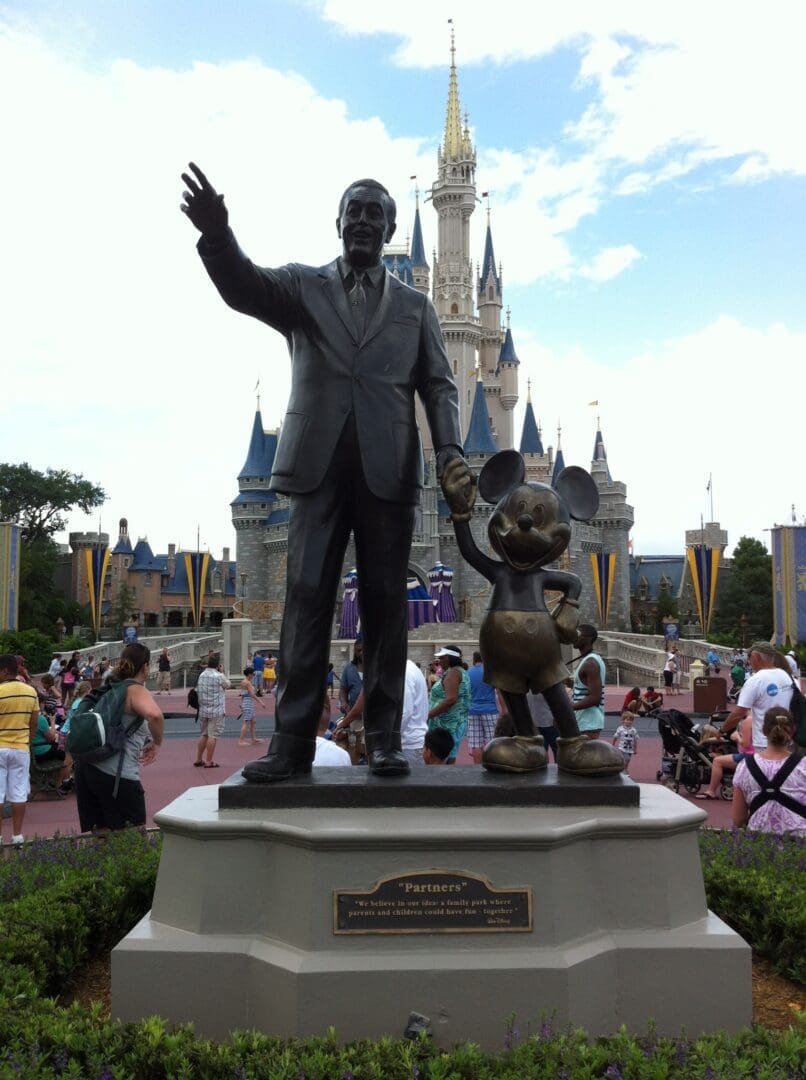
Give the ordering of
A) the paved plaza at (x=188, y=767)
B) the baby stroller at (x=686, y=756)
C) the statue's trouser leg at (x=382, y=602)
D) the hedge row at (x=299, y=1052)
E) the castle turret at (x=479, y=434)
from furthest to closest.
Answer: the castle turret at (x=479, y=434) < the baby stroller at (x=686, y=756) < the paved plaza at (x=188, y=767) < the statue's trouser leg at (x=382, y=602) < the hedge row at (x=299, y=1052)

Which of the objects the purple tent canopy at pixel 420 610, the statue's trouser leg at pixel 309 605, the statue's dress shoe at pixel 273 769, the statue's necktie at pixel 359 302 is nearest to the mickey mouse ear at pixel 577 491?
the statue's trouser leg at pixel 309 605

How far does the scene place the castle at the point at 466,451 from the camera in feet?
168

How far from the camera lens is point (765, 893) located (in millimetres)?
4020

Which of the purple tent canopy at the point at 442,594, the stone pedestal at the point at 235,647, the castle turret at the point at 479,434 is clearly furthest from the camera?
the castle turret at the point at 479,434

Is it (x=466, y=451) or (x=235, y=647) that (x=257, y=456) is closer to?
(x=466, y=451)

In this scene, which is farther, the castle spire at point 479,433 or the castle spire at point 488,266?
the castle spire at point 488,266

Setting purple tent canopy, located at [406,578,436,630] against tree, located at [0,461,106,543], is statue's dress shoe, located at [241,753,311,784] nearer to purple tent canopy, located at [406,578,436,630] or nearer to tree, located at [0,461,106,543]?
purple tent canopy, located at [406,578,436,630]

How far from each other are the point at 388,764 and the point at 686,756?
6.38 m

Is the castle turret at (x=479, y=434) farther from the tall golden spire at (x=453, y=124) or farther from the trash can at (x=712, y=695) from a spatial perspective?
the trash can at (x=712, y=695)

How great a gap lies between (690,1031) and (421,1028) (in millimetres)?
971

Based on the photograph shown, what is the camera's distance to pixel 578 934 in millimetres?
3301

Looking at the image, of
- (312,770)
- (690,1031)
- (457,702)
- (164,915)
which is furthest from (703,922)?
(457,702)

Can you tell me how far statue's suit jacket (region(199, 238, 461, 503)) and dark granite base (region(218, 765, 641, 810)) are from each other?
3.96 ft

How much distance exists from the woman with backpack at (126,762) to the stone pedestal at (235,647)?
19.9m
